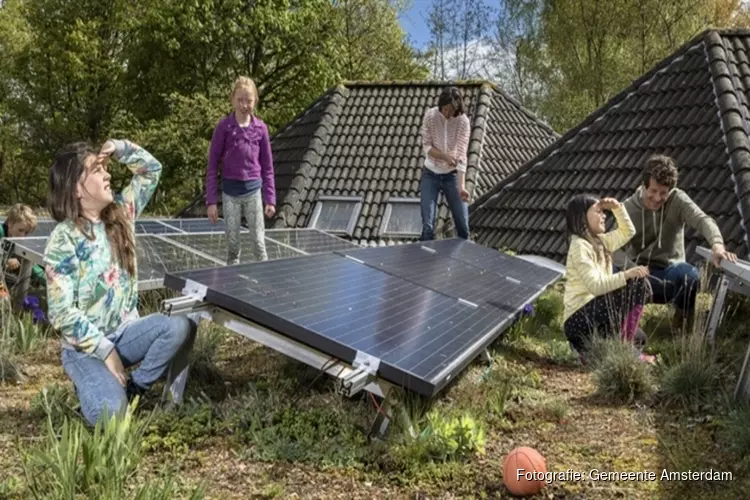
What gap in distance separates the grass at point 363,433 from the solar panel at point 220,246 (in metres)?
2.57

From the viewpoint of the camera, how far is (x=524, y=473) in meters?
3.51

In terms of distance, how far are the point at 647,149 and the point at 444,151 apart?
4231mm

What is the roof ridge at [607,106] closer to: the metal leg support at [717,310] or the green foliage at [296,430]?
the metal leg support at [717,310]

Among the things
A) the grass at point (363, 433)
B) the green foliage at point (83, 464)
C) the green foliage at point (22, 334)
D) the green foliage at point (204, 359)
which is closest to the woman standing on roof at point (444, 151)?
the grass at point (363, 433)

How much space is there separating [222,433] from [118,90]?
32997mm

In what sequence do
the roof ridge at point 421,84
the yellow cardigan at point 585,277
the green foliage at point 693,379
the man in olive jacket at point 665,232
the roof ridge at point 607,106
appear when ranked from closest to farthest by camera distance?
the green foliage at point 693,379 < the yellow cardigan at point 585,277 < the man in olive jacket at point 665,232 < the roof ridge at point 607,106 < the roof ridge at point 421,84

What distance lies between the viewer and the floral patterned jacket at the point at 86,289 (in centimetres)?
407

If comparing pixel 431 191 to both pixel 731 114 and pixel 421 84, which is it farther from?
pixel 421 84

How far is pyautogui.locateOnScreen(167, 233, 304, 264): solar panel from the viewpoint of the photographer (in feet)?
27.4

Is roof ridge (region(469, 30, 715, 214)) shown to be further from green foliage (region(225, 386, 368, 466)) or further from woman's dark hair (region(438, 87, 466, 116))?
green foliage (region(225, 386, 368, 466))

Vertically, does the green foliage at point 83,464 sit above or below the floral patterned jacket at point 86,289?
below

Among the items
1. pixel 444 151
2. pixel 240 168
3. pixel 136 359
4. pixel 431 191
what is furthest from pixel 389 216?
pixel 136 359

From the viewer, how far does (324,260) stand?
19.9 feet

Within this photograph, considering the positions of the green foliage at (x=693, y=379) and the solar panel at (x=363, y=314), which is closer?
the solar panel at (x=363, y=314)
